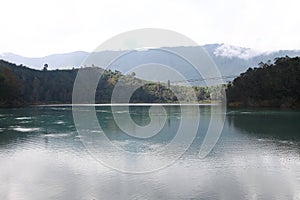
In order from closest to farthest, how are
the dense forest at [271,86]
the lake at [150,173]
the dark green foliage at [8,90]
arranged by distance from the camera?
the lake at [150,173] → the dense forest at [271,86] → the dark green foliage at [8,90]

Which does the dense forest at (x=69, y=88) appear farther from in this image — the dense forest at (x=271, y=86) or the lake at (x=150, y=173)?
the lake at (x=150, y=173)

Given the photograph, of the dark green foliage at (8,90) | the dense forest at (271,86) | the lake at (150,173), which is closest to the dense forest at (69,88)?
the dark green foliage at (8,90)

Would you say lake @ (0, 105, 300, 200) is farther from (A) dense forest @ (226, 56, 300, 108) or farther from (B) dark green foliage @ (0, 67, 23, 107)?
(B) dark green foliage @ (0, 67, 23, 107)

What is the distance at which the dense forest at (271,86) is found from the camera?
132ft

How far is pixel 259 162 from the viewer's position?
10.6 m

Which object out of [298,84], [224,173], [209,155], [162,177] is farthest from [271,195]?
[298,84]

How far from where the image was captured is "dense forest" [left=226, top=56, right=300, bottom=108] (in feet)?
132

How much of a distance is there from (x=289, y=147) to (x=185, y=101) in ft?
198

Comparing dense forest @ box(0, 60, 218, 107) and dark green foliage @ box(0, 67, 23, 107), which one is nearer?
dark green foliage @ box(0, 67, 23, 107)

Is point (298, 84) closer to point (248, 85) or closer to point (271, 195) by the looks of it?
point (248, 85)

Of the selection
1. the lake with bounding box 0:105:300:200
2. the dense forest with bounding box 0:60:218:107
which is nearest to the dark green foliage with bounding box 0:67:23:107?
the dense forest with bounding box 0:60:218:107

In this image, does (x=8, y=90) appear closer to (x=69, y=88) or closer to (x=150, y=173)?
(x=69, y=88)

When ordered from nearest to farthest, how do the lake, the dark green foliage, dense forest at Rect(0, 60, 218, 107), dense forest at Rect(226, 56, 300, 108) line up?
the lake → dense forest at Rect(226, 56, 300, 108) → the dark green foliage → dense forest at Rect(0, 60, 218, 107)

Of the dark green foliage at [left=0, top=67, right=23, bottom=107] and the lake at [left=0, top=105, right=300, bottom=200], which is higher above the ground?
the dark green foliage at [left=0, top=67, right=23, bottom=107]
